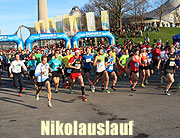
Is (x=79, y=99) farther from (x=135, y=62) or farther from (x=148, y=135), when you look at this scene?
(x=148, y=135)

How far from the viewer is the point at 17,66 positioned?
31.8ft

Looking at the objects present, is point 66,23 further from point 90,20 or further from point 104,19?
point 104,19

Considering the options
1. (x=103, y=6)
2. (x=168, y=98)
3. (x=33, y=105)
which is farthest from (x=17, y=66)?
(x=103, y=6)

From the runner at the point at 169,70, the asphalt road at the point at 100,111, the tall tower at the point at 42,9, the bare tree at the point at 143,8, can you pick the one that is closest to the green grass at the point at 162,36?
the bare tree at the point at 143,8

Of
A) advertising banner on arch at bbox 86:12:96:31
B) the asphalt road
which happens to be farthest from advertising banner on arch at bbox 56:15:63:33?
the asphalt road

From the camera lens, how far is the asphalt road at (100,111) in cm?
519

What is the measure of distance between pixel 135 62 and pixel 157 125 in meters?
4.59

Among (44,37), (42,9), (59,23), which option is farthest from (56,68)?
(42,9)

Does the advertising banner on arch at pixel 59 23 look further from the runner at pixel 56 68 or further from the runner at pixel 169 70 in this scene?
the runner at pixel 169 70

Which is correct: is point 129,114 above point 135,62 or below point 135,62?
below

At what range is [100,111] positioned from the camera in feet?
22.1

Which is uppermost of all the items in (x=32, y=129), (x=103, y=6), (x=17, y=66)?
(x=103, y=6)

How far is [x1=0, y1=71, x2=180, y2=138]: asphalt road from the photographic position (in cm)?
519

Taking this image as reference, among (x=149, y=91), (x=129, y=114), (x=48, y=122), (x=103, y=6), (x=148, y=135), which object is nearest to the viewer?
(x=148, y=135)
